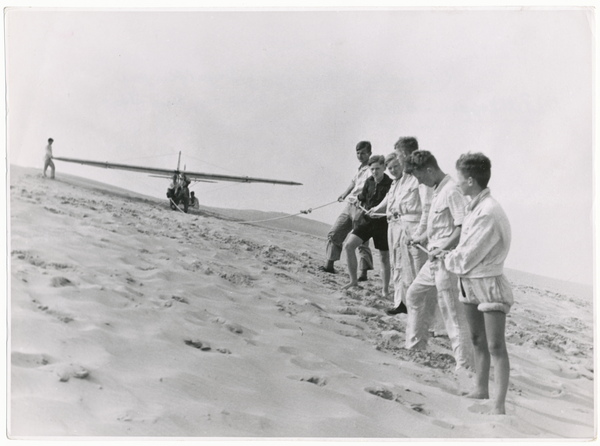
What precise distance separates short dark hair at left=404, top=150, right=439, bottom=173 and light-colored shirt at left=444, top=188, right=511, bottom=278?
74 centimetres

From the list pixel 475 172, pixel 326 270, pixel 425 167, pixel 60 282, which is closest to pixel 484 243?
pixel 475 172

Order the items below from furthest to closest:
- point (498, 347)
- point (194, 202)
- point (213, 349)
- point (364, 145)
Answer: point (194, 202) < point (364, 145) < point (213, 349) < point (498, 347)

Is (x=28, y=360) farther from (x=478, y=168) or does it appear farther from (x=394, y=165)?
(x=394, y=165)

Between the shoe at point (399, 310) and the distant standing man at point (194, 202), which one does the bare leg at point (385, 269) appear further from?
the distant standing man at point (194, 202)

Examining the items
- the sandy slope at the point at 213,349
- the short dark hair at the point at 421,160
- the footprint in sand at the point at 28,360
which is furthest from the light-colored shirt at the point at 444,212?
the footprint in sand at the point at 28,360

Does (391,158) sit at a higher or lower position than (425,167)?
higher

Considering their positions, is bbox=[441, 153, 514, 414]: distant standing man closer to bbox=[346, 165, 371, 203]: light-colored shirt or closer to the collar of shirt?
the collar of shirt

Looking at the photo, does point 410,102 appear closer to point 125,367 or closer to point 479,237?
point 479,237

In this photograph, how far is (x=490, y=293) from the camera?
3693 millimetres

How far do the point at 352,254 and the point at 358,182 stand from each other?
0.68 metres

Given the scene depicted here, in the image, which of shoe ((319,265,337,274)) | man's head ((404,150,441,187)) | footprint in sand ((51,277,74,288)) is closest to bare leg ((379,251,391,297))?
shoe ((319,265,337,274))

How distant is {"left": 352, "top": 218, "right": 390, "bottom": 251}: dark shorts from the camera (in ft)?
18.6

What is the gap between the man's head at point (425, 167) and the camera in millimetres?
4477

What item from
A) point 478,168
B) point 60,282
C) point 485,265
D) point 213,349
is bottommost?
point 213,349
